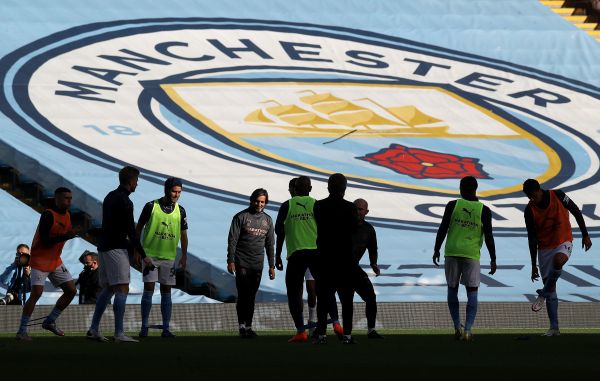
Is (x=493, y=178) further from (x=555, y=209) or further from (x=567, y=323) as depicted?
(x=555, y=209)

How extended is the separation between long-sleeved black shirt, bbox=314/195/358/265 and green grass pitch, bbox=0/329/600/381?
85 cm

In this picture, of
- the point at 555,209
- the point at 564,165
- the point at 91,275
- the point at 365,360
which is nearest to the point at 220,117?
the point at 564,165

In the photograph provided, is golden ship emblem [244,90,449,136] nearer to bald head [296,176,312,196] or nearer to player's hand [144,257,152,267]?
bald head [296,176,312,196]

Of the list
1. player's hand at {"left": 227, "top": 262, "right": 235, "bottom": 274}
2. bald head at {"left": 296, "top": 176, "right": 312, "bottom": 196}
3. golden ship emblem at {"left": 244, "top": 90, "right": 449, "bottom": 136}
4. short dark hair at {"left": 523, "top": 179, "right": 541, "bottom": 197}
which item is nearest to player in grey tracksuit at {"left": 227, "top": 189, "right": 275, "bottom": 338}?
player's hand at {"left": 227, "top": 262, "right": 235, "bottom": 274}

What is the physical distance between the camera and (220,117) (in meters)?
26.3

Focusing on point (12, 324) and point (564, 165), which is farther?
point (564, 165)

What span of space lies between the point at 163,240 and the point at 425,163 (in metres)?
12.0

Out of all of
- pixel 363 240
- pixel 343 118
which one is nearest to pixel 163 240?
pixel 363 240

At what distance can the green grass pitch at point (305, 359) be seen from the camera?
7.93 meters

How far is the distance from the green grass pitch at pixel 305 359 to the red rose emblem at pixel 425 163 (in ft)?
37.9

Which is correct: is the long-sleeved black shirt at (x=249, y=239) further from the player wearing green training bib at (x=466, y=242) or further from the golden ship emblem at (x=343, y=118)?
the golden ship emblem at (x=343, y=118)

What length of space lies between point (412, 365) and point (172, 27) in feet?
71.4

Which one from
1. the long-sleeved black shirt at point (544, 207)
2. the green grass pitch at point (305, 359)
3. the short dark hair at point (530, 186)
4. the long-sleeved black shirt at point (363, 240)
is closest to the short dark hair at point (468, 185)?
the short dark hair at point (530, 186)

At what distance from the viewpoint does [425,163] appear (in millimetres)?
25078
